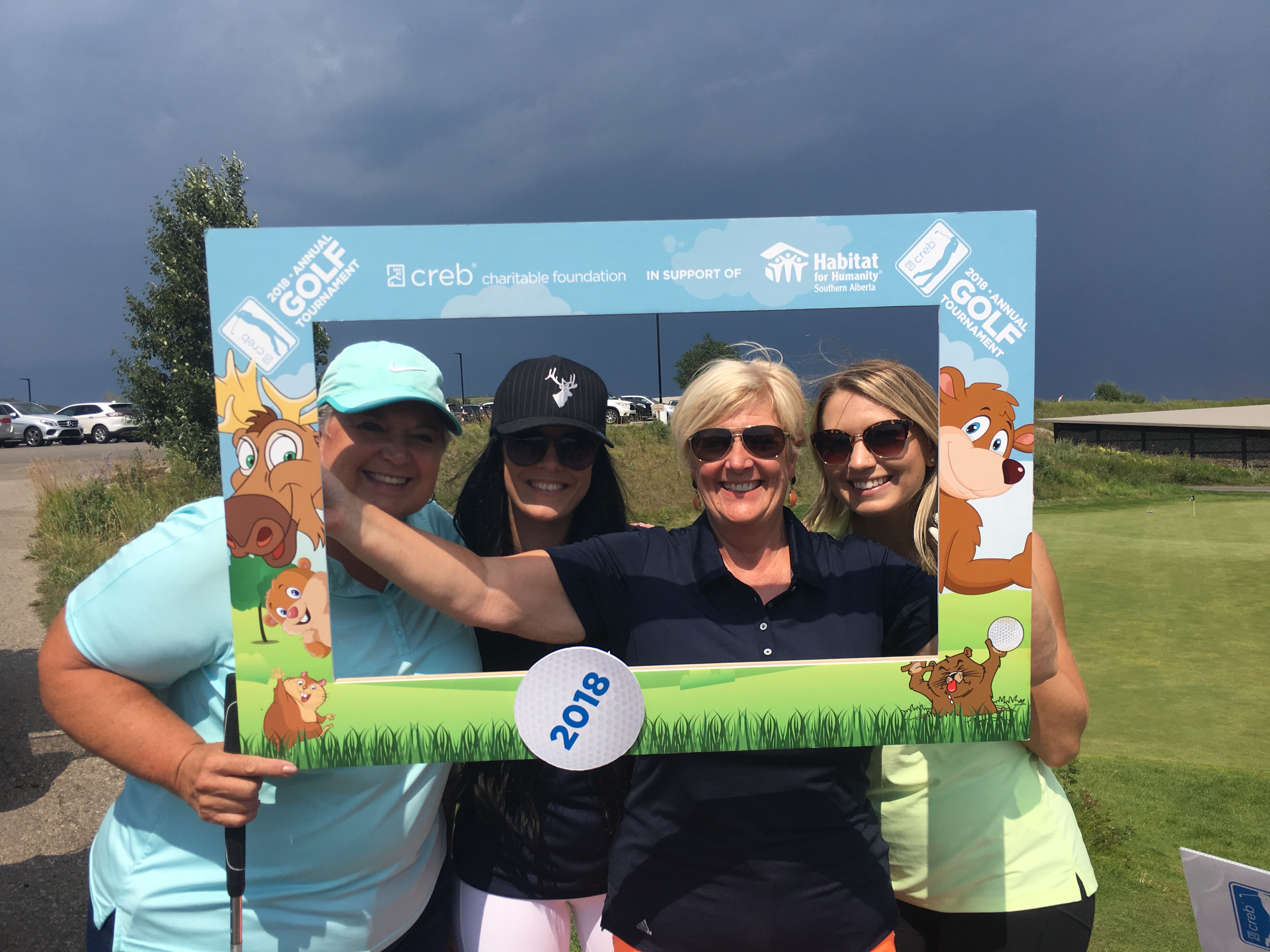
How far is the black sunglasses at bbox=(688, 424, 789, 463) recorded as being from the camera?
165 centimetres

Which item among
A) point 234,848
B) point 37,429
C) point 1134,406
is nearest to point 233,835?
point 234,848

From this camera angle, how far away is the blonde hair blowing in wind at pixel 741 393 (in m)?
1.65

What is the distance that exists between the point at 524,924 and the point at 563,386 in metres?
1.29

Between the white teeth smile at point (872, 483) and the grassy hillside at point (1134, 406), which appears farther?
the grassy hillside at point (1134, 406)

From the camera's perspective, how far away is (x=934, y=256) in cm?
151

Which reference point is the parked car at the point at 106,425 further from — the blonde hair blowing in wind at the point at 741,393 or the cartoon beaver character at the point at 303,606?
the blonde hair blowing in wind at the point at 741,393

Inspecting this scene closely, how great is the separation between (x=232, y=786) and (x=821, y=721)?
1.13 meters

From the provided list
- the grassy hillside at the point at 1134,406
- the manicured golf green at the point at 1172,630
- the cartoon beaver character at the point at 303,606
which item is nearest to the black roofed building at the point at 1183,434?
the grassy hillside at the point at 1134,406

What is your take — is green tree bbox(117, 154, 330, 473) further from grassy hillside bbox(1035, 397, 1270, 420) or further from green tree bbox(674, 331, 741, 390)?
grassy hillside bbox(1035, 397, 1270, 420)

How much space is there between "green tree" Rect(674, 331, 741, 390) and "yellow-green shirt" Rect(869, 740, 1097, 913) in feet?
3.41

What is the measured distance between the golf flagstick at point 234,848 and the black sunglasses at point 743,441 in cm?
103

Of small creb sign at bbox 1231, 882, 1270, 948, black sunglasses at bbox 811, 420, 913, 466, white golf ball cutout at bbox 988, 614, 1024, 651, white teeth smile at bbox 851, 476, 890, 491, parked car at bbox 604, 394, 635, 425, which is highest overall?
parked car at bbox 604, 394, 635, 425

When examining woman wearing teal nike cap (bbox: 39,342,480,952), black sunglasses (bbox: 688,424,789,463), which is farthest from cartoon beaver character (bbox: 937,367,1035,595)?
woman wearing teal nike cap (bbox: 39,342,480,952)

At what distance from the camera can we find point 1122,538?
9.70 meters
